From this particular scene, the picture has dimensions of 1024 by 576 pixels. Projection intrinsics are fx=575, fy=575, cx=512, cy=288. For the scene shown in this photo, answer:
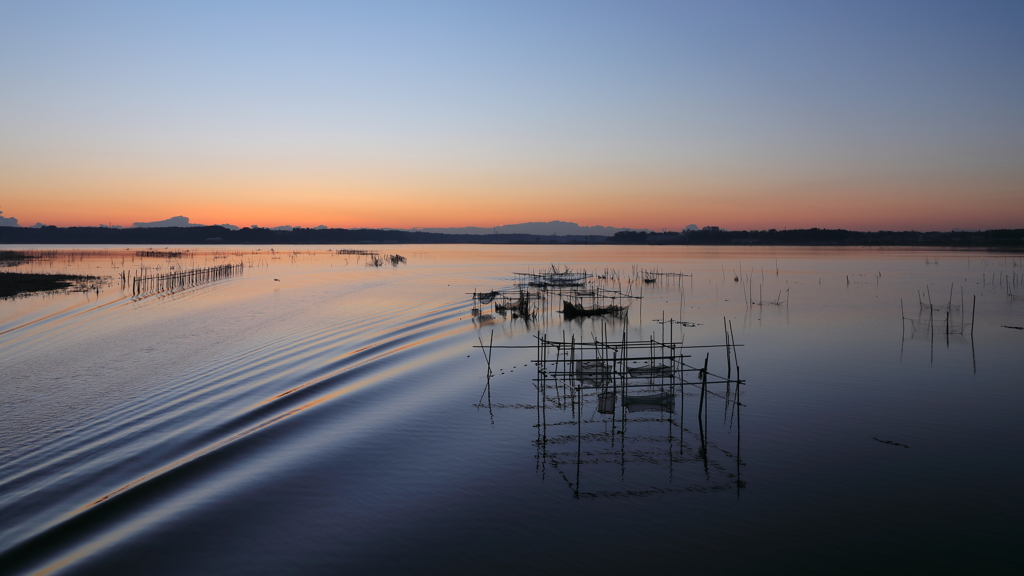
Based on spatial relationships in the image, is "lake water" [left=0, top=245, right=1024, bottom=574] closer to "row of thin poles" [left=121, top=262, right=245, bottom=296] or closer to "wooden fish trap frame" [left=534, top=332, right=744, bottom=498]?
"wooden fish trap frame" [left=534, top=332, right=744, bottom=498]

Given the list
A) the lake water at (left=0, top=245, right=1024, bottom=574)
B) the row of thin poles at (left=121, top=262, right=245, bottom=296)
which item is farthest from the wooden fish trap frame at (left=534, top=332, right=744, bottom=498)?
the row of thin poles at (left=121, top=262, right=245, bottom=296)

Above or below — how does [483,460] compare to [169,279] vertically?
below

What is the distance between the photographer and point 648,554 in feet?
19.4

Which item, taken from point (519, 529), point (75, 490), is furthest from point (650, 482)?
point (75, 490)

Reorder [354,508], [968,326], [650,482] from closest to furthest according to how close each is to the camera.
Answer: [354,508], [650,482], [968,326]

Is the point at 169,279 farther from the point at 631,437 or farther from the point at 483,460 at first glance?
the point at 631,437

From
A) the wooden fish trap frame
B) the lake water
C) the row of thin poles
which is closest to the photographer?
the lake water

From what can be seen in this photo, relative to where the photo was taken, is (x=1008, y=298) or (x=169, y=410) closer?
(x=169, y=410)

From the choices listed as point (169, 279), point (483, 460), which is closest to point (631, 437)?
point (483, 460)

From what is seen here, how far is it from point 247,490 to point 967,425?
36.5 ft

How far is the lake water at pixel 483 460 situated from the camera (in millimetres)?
5918

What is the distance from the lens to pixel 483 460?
8242 millimetres

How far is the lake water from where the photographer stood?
592cm

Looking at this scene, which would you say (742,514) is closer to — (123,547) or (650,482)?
(650,482)
